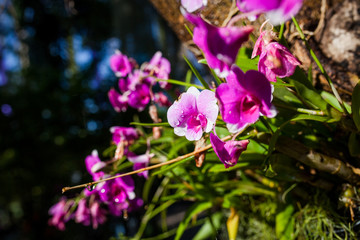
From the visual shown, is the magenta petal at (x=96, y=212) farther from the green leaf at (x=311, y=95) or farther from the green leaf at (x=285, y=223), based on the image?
the green leaf at (x=311, y=95)

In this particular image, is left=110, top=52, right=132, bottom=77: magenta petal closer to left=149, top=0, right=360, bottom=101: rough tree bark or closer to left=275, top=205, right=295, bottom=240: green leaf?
left=149, top=0, right=360, bottom=101: rough tree bark

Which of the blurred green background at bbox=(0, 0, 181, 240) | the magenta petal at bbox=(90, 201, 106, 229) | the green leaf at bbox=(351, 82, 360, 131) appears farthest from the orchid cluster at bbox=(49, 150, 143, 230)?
the blurred green background at bbox=(0, 0, 181, 240)

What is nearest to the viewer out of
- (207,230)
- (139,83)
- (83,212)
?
(139,83)

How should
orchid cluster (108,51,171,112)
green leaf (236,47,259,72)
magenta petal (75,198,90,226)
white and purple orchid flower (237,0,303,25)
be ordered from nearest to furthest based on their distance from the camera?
white and purple orchid flower (237,0,303,25)
green leaf (236,47,259,72)
orchid cluster (108,51,171,112)
magenta petal (75,198,90,226)

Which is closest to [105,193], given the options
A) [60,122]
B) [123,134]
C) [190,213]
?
[123,134]

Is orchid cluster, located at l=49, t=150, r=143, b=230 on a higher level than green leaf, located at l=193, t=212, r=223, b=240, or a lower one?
higher

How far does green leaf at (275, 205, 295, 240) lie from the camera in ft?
1.60

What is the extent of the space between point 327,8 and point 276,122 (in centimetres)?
26

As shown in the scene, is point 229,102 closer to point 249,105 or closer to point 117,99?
point 249,105

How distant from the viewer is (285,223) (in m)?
0.50

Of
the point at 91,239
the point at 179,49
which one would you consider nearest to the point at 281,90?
the point at 91,239

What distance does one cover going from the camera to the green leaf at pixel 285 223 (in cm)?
49

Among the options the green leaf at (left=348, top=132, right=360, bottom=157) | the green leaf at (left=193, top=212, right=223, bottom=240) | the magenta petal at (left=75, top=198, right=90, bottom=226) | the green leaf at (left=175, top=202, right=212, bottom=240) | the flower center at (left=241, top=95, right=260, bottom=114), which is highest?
the flower center at (left=241, top=95, right=260, bottom=114)

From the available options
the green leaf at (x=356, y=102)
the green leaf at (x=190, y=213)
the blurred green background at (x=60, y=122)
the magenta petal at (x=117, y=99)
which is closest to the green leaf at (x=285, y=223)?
the green leaf at (x=190, y=213)
